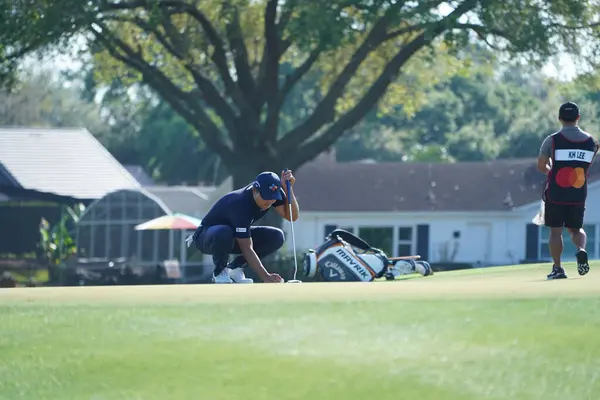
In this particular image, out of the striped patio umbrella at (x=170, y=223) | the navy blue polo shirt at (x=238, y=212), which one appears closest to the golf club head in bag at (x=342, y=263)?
the navy blue polo shirt at (x=238, y=212)

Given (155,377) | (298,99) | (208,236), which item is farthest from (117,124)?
(155,377)

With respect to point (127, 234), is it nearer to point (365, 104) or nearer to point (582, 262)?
point (365, 104)

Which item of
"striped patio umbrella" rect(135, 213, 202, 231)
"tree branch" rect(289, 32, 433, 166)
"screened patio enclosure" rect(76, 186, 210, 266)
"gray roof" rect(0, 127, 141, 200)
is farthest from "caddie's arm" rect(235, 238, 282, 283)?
"gray roof" rect(0, 127, 141, 200)

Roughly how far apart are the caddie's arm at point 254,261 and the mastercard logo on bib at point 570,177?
261 centimetres

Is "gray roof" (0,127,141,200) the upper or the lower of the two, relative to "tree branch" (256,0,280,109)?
lower

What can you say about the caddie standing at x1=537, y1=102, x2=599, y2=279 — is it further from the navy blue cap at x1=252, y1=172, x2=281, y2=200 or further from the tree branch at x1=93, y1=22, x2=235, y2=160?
the tree branch at x1=93, y1=22, x2=235, y2=160

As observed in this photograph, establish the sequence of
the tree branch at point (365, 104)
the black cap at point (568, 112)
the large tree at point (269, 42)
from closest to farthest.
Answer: the black cap at point (568, 112) < the large tree at point (269, 42) < the tree branch at point (365, 104)

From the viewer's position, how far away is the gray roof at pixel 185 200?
196ft

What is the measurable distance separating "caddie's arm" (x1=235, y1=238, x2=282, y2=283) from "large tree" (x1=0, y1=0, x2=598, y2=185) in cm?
2268

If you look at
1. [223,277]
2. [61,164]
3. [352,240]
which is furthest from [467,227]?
[223,277]

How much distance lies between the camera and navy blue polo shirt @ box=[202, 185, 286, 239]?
12.7 m

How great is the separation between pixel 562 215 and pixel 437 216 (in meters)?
42.3

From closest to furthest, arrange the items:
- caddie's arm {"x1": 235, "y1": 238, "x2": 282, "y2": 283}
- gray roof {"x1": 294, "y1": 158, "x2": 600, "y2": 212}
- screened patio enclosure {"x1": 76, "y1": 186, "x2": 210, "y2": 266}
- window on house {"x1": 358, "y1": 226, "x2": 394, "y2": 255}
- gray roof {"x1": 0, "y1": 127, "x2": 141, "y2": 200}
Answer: caddie's arm {"x1": 235, "y1": 238, "x2": 282, "y2": 283}, screened patio enclosure {"x1": 76, "y1": 186, "x2": 210, "y2": 266}, gray roof {"x1": 0, "y1": 127, "x2": 141, "y2": 200}, window on house {"x1": 358, "y1": 226, "x2": 394, "y2": 255}, gray roof {"x1": 294, "y1": 158, "x2": 600, "y2": 212}

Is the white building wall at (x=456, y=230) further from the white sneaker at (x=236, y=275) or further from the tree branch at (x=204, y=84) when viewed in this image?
the white sneaker at (x=236, y=275)
